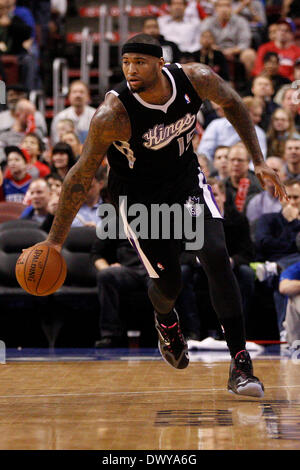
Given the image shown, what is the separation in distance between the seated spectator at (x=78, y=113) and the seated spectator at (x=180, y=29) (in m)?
2.45

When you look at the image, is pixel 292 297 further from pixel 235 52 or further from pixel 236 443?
pixel 235 52

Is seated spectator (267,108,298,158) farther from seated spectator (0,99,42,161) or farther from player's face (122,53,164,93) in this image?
player's face (122,53,164,93)

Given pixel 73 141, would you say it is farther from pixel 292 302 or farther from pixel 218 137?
pixel 292 302

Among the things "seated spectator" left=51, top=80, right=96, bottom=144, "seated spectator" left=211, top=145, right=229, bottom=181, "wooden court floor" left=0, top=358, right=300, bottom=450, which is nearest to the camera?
"wooden court floor" left=0, top=358, right=300, bottom=450

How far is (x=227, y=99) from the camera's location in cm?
483

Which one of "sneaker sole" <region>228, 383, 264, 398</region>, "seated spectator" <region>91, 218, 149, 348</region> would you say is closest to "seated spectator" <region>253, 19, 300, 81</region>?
"seated spectator" <region>91, 218, 149, 348</region>

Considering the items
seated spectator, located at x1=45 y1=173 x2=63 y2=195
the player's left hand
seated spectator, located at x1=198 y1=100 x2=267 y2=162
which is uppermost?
seated spectator, located at x1=198 y1=100 x2=267 y2=162

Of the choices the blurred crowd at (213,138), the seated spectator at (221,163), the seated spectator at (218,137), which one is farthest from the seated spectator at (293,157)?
the seated spectator at (218,137)

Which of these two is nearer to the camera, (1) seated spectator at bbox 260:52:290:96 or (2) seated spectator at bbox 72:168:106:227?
(2) seated spectator at bbox 72:168:106:227

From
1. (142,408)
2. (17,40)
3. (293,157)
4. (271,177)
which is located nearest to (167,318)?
(142,408)

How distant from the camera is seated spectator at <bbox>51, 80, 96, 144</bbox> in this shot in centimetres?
1113

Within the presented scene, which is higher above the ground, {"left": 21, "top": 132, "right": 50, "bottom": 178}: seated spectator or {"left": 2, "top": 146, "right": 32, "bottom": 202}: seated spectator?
{"left": 21, "top": 132, "right": 50, "bottom": 178}: seated spectator

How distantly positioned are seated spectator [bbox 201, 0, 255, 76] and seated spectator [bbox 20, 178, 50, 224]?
202 inches

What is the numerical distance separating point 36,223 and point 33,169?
64.3 inches
